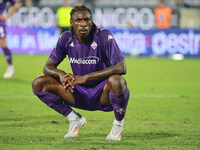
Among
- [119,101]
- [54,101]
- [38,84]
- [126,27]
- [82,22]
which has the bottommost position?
[126,27]

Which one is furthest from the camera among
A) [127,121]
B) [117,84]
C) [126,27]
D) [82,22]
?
[126,27]

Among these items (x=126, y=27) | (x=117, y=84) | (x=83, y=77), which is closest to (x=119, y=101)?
(x=117, y=84)

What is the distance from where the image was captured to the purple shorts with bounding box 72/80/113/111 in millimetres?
5465

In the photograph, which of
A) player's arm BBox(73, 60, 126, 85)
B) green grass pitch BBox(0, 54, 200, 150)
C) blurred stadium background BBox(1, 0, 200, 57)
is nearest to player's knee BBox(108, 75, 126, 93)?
player's arm BBox(73, 60, 126, 85)

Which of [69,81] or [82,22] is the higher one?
[82,22]

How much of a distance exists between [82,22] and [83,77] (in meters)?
0.61

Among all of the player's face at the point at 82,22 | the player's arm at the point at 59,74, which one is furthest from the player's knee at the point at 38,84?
the player's face at the point at 82,22

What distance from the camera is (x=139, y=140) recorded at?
17.4ft

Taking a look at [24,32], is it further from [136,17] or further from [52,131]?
[52,131]

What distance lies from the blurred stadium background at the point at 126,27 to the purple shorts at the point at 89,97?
1511 centimetres

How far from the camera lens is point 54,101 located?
552 cm

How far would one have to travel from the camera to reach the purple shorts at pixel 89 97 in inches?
215

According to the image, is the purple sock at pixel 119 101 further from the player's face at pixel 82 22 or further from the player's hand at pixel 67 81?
the player's face at pixel 82 22

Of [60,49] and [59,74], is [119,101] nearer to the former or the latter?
[59,74]
